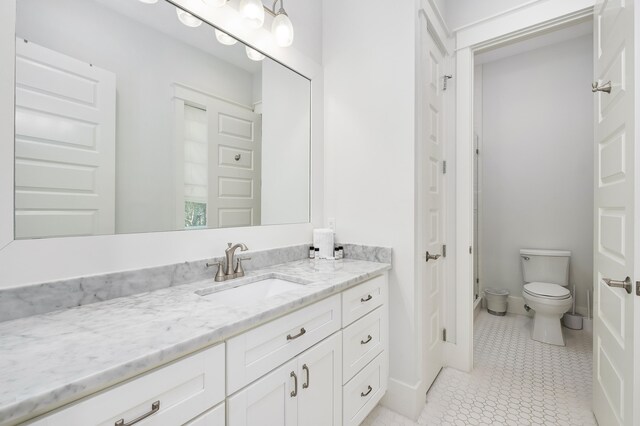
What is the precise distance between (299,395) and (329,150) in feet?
4.68

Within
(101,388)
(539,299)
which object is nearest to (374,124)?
(101,388)

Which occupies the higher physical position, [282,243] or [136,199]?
[136,199]

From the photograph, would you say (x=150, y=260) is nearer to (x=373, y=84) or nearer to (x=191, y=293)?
(x=191, y=293)

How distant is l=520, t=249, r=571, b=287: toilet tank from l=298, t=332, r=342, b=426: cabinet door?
2621mm

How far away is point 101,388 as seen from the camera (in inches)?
23.5

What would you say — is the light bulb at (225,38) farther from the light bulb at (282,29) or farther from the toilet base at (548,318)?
the toilet base at (548,318)

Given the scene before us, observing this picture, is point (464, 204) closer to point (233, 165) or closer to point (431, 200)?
point (431, 200)

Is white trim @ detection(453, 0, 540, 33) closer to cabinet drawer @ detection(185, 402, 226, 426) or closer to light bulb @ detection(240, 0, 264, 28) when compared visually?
light bulb @ detection(240, 0, 264, 28)

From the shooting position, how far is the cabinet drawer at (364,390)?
1343 millimetres

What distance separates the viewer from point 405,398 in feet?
5.49

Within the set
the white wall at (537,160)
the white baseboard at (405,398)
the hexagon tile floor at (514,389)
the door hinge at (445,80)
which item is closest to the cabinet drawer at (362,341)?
the white baseboard at (405,398)

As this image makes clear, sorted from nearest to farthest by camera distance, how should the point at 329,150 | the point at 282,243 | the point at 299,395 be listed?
the point at 299,395 → the point at 282,243 → the point at 329,150

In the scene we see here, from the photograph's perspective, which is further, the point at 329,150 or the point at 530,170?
the point at 530,170

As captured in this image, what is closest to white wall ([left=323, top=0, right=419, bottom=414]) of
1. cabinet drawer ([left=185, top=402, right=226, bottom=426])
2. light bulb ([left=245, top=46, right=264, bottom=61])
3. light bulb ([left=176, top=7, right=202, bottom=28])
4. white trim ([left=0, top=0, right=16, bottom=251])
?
light bulb ([left=245, top=46, right=264, bottom=61])
